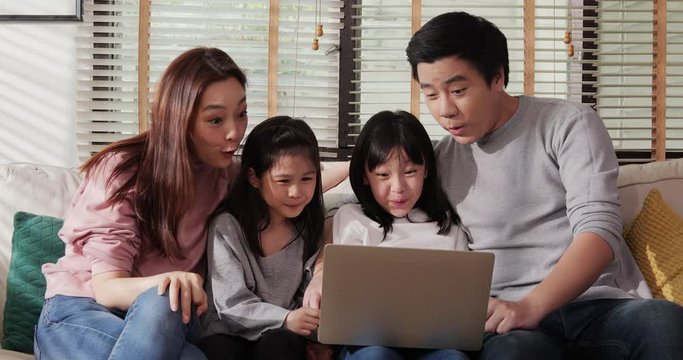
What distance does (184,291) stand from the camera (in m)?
1.67

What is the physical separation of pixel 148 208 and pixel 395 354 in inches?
25.4

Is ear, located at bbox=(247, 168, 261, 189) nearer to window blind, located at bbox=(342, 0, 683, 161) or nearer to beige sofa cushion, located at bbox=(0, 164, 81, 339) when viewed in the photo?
beige sofa cushion, located at bbox=(0, 164, 81, 339)

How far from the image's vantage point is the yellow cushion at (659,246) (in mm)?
2107

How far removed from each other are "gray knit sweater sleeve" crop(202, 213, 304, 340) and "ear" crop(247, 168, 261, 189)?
0.11 meters

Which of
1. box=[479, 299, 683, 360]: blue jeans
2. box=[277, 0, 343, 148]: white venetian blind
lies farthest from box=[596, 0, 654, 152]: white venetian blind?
box=[479, 299, 683, 360]: blue jeans

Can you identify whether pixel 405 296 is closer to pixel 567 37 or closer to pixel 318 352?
pixel 318 352

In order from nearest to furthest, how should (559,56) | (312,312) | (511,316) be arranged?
(511,316)
(312,312)
(559,56)

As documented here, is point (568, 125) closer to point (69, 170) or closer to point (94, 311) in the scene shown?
point (94, 311)

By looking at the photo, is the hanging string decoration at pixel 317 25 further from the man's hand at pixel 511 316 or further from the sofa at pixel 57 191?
the man's hand at pixel 511 316

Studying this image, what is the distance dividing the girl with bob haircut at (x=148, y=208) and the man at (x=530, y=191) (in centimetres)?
48

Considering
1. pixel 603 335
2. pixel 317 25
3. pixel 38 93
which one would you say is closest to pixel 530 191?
pixel 603 335

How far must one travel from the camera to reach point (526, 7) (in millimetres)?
3150

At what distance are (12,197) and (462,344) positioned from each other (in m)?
1.26

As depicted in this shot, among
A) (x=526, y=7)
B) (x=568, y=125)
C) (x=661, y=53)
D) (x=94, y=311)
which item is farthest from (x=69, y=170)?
(x=661, y=53)
